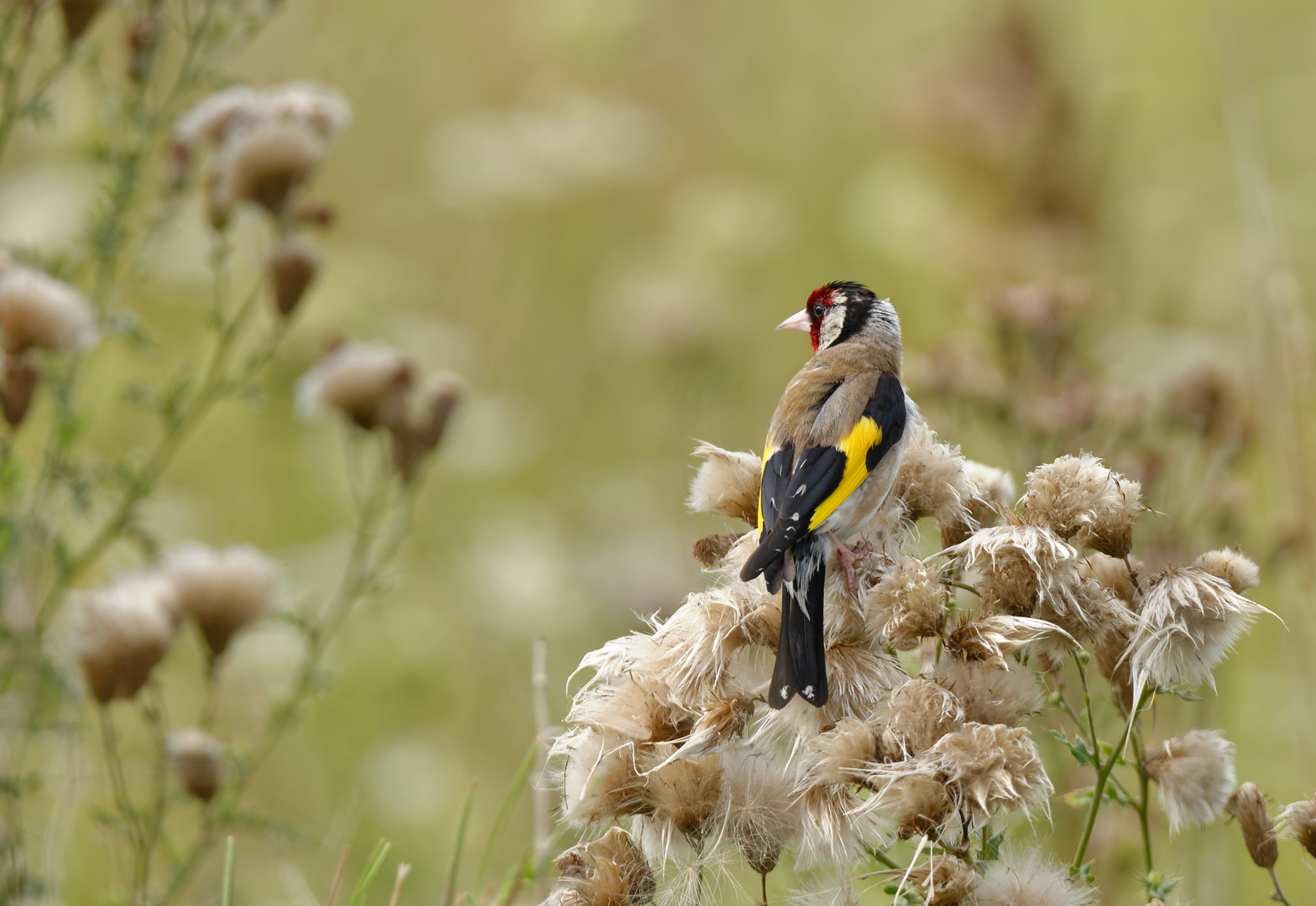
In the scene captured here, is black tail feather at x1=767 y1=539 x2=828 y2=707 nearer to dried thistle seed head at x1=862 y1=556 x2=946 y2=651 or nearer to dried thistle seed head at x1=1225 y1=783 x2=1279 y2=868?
dried thistle seed head at x1=862 y1=556 x2=946 y2=651

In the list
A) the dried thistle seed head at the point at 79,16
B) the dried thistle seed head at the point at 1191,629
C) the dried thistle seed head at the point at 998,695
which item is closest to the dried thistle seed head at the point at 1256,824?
the dried thistle seed head at the point at 1191,629

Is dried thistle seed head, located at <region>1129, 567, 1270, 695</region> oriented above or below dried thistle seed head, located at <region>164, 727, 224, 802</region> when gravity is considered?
above

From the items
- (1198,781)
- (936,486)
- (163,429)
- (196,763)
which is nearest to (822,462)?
(936,486)

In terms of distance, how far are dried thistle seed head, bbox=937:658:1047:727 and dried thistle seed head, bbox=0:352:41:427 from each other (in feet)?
5.84

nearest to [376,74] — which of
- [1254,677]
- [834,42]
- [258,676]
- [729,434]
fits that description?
[834,42]

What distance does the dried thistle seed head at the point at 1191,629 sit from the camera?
4.26ft

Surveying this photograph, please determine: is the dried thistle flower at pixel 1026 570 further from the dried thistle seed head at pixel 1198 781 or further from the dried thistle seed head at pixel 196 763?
the dried thistle seed head at pixel 196 763

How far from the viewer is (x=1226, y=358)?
4.23 m

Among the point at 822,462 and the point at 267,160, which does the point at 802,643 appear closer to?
the point at 822,462

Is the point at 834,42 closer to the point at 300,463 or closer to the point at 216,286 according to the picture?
the point at 300,463

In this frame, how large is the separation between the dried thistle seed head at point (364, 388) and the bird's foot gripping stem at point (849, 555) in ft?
4.42

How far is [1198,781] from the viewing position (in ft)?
4.31

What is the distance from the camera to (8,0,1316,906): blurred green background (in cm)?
351

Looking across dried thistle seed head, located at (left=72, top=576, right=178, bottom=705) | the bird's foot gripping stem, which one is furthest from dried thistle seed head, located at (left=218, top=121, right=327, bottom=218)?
the bird's foot gripping stem
